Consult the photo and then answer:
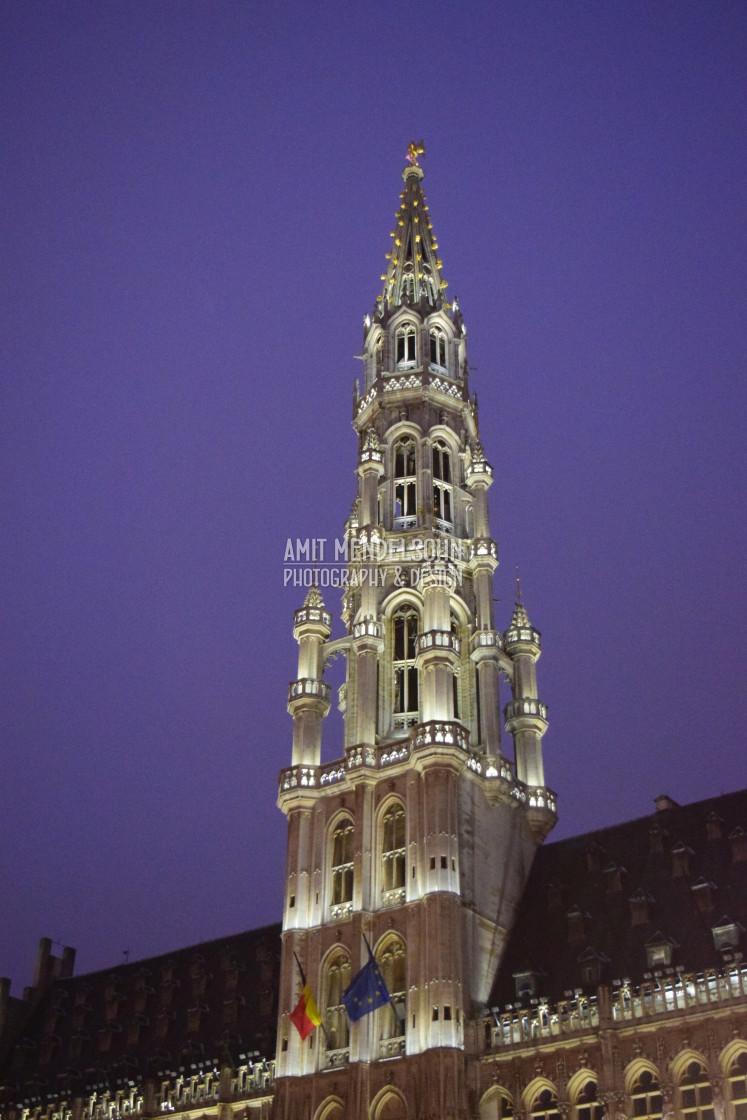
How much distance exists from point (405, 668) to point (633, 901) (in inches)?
758

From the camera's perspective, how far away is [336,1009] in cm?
7125

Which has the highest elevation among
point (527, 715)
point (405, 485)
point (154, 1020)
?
point (405, 485)

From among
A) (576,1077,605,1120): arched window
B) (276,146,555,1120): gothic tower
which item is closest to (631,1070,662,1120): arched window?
(576,1077,605,1120): arched window

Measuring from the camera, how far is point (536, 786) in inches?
3191

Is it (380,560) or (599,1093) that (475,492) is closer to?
(380,560)

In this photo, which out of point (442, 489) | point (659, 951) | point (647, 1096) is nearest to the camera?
point (647, 1096)

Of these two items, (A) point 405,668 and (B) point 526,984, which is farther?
(A) point 405,668

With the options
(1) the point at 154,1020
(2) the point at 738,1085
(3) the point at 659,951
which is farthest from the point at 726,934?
(1) the point at 154,1020

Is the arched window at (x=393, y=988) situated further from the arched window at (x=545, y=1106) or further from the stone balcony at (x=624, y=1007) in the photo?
the arched window at (x=545, y=1106)

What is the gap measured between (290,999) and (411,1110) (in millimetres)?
9801

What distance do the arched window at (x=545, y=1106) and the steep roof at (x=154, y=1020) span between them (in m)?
17.1

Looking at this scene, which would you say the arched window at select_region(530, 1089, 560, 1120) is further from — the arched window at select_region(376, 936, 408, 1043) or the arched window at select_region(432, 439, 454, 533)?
the arched window at select_region(432, 439, 454, 533)

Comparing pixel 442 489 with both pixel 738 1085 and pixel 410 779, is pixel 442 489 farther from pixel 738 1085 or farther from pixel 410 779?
pixel 738 1085

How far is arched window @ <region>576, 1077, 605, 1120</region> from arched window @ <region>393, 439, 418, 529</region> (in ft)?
118
